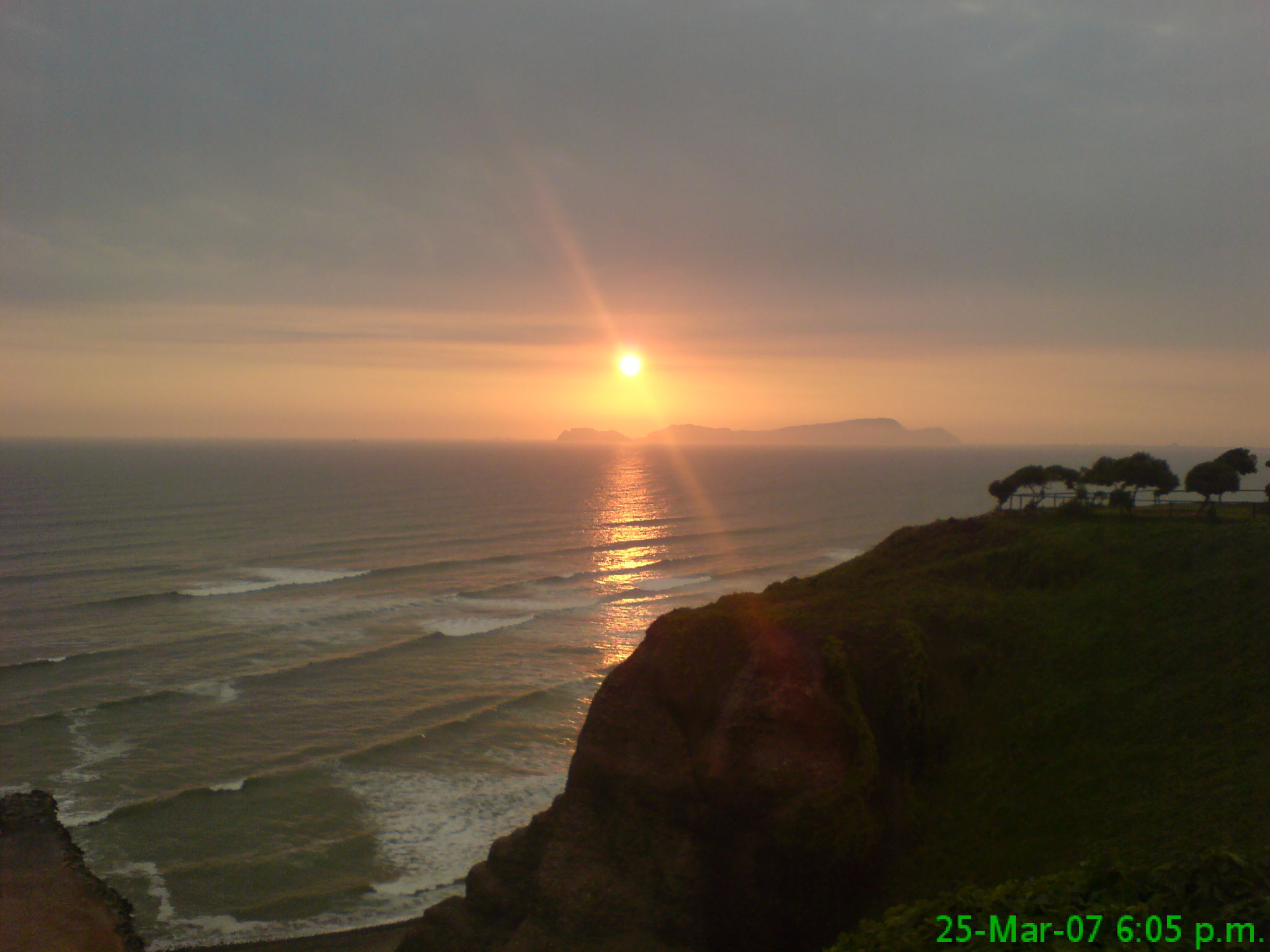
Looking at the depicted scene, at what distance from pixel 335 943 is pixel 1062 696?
2331 cm

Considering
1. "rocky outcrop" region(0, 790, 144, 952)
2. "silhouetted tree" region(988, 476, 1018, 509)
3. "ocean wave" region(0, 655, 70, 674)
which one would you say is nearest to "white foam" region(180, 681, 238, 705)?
"ocean wave" region(0, 655, 70, 674)

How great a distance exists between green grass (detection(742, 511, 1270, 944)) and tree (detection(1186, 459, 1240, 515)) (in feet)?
17.1

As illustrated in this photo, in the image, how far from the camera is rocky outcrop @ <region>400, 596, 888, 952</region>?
1864 cm

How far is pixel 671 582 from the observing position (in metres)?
77.3

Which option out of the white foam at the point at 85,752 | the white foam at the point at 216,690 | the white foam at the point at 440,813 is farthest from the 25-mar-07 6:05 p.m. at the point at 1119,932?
the white foam at the point at 216,690

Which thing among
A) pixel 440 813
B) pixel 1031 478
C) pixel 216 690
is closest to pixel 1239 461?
pixel 1031 478

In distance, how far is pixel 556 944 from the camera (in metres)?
20.1

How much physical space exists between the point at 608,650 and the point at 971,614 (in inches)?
1381

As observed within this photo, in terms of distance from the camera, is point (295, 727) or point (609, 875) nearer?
point (609, 875)

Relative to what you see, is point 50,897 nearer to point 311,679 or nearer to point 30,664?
point 311,679

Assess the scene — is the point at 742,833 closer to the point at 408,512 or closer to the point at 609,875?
the point at 609,875

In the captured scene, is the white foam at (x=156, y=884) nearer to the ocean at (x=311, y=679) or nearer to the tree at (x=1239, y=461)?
the ocean at (x=311, y=679)

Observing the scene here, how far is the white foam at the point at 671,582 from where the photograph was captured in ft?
246

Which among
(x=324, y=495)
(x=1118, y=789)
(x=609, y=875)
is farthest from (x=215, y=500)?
(x=1118, y=789)
